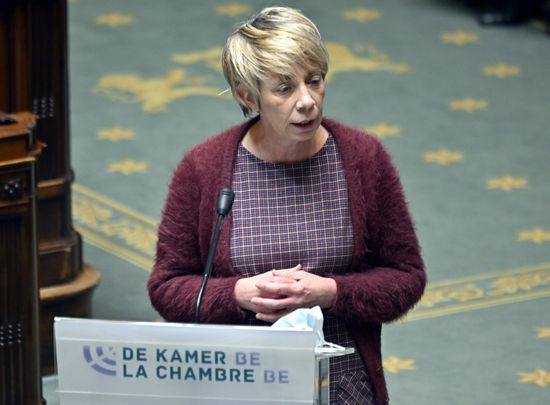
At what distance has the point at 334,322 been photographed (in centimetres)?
300

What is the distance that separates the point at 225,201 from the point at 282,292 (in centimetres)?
23

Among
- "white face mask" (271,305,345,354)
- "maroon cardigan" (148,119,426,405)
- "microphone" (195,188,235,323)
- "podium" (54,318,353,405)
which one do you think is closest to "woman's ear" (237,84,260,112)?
"maroon cardigan" (148,119,426,405)

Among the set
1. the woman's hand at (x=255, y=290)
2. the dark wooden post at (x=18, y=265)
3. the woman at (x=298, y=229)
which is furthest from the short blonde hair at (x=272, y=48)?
the dark wooden post at (x=18, y=265)

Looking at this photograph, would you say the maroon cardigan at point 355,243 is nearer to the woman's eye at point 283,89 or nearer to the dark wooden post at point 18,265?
the woman's eye at point 283,89

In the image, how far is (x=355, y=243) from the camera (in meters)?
2.97

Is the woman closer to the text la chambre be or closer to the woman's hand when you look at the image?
the woman's hand

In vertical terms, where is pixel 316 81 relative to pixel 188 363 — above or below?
above

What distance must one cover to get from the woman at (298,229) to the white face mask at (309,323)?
253mm

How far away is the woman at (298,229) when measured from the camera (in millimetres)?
2922

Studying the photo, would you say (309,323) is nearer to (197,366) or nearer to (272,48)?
(197,366)

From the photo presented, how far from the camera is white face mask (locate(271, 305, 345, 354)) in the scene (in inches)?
99.8

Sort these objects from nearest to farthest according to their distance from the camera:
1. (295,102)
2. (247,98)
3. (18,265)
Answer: (295,102)
(247,98)
(18,265)

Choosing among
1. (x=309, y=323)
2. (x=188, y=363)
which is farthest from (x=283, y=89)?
(x=188, y=363)

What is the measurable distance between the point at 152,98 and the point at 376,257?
4.71 m
